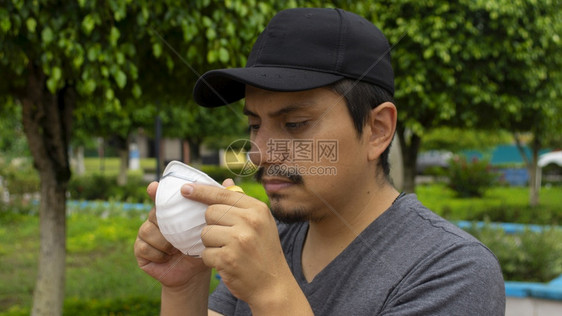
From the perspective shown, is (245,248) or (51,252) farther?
(51,252)

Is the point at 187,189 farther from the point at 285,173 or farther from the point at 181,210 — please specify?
the point at 285,173

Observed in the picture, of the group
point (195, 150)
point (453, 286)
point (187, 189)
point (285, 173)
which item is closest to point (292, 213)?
point (285, 173)

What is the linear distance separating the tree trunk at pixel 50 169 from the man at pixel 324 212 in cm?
302

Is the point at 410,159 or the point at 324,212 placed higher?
the point at 324,212

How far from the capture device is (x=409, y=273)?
132 cm

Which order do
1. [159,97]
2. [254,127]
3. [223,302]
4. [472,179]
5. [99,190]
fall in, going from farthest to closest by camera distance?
[472,179]
[99,190]
[159,97]
[223,302]
[254,127]

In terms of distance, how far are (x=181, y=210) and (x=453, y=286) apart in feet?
2.25

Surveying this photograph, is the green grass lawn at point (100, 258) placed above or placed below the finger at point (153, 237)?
below

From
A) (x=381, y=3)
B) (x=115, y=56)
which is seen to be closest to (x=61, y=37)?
(x=115, y=56)

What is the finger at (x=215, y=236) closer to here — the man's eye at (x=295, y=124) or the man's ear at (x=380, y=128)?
the man's eye at (x=295, y=124)

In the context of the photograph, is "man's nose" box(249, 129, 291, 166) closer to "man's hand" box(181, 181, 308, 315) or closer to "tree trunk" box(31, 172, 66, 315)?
"man's hand" box(181, 181, 308, 315)

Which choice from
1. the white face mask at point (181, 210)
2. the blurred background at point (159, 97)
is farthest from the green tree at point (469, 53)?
the white face mask at point (181, 210)

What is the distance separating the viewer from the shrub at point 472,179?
57.4ft

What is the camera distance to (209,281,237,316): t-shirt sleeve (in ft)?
5.86
